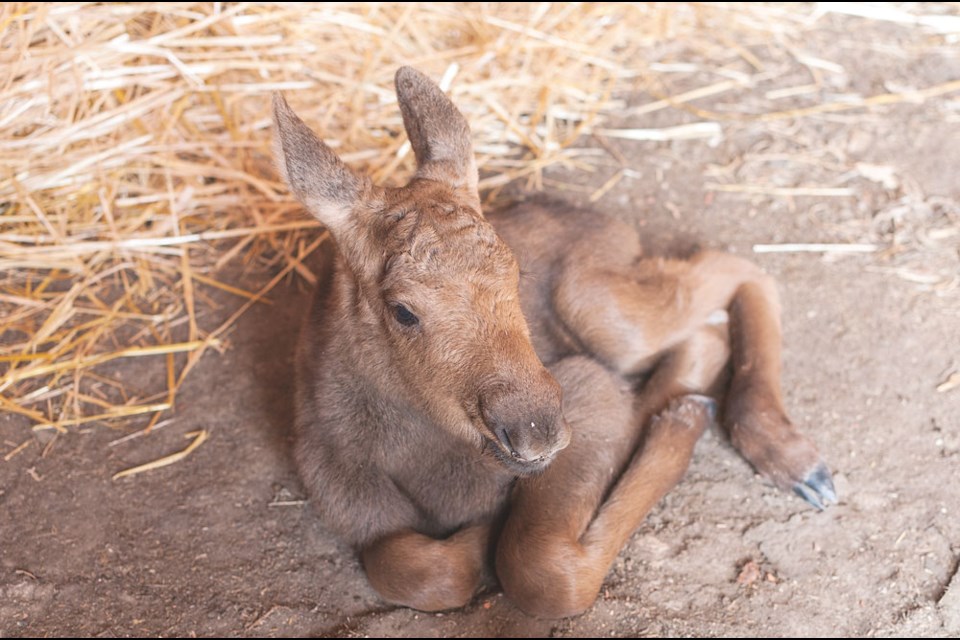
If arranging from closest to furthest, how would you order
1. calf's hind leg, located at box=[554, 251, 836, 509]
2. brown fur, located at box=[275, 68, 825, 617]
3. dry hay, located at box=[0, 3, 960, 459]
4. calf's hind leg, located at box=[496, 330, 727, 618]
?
Result: brown fur, located at box=[275, 68, 825, 617], calf's hind leg, located at box=[496, 330, 727, 618], calf's hind leg, located at box=[554, 251, 836, 509], dry hay, located at box=[0, 3, 960, 459]

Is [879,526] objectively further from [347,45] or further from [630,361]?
[347,45]

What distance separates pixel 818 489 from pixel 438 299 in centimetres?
214

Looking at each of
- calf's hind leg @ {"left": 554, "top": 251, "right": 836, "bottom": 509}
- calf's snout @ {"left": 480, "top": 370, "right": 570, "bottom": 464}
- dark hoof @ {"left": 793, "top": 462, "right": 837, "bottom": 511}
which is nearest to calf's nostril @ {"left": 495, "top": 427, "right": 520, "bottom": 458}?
calf's snout @ {"left": 480, "top": 370, "right": 570, "bottom": 464}

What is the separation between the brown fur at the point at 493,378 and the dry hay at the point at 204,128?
1.39 metres

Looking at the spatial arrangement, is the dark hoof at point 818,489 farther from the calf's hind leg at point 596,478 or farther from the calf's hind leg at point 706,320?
the calf's hind leg at point 596,478

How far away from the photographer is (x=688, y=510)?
472cm

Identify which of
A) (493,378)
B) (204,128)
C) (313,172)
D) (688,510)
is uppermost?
(313,172)

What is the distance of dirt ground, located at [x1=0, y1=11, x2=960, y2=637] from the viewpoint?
4.27 meters

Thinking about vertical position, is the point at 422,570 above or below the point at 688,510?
above

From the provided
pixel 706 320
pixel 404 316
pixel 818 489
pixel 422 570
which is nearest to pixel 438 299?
pixel 404 316

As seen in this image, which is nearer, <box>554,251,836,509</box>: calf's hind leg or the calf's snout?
the calf's snout

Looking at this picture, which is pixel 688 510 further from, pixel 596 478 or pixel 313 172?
pixel 313 172

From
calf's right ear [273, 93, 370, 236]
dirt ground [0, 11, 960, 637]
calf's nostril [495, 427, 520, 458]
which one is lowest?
dirt ground [0, 11, 960, 637]

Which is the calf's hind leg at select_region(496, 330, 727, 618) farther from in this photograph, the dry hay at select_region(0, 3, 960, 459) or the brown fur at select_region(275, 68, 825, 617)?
the dry hay at select_region(0, 3, 960, 459)
